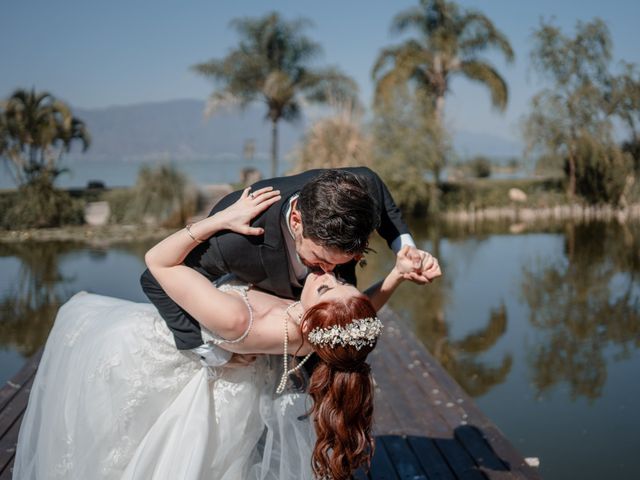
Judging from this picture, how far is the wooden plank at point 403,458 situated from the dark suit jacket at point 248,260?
56.4 inches

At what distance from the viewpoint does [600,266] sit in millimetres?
10453

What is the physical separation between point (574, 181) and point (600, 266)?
9995 mm

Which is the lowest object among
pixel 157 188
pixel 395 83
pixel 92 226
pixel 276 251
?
pixel 92 226

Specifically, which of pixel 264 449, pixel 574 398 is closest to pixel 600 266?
pixel 574 398

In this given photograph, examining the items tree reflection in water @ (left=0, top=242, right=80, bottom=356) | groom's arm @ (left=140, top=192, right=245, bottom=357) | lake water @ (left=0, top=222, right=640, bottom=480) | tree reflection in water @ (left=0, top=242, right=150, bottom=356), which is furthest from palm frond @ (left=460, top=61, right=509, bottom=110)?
groom's arm @ (left=140, top=192, right=245, bottom=357)

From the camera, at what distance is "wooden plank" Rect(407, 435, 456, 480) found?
334cm

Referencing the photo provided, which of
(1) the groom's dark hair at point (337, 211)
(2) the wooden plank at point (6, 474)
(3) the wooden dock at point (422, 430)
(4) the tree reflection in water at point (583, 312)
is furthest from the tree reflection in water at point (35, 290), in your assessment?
Answer: (1) the groom's dark hair at point (337, 211)

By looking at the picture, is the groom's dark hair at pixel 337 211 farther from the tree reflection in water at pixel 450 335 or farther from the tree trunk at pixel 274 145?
the tree trunk at pixel 274 145

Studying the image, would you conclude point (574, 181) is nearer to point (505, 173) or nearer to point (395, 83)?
point (395, 83)

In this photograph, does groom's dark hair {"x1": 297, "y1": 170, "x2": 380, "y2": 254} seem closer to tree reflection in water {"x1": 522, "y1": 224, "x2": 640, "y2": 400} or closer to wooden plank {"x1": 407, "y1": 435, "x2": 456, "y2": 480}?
wooden plank {"x1": 407, "y1": 435, "x2": 456, "y2": 480}

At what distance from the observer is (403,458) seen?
11.5ft

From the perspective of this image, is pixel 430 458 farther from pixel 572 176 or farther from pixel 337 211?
pixel 572 176

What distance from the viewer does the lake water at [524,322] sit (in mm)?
4707

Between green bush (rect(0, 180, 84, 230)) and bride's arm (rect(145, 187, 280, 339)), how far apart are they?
1416 cm
